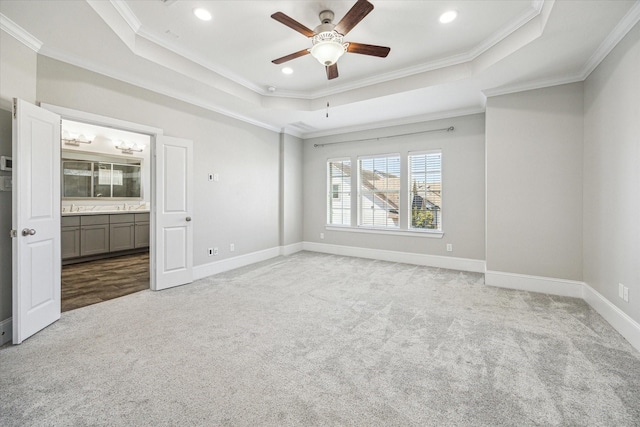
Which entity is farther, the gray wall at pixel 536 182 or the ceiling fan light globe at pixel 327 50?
the gray wall at pixel 536 182

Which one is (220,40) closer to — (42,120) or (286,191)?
(42,120)

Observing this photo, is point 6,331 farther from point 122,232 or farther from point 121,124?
point 122,232

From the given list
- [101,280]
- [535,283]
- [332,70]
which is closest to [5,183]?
[101,280]

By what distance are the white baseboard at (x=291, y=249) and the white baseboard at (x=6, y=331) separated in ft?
13.8

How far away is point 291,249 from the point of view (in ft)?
21.2

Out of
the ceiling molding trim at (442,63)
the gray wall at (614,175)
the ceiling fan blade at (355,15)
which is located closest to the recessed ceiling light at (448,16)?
the ceiling molding trim at (442,63)

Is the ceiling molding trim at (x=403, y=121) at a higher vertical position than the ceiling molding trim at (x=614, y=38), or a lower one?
higher

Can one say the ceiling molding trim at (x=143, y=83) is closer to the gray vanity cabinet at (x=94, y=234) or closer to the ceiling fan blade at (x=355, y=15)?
the ceiling fan blade at (x=355, y=15)

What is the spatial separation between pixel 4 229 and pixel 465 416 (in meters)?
4.01

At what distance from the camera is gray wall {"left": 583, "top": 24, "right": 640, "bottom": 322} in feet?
8.02

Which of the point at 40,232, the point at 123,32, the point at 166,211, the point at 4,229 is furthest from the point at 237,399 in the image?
the point at 123,32

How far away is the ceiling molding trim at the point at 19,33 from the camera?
240 centimetres

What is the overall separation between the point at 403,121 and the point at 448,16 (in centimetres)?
272

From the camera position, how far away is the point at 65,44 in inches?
109
